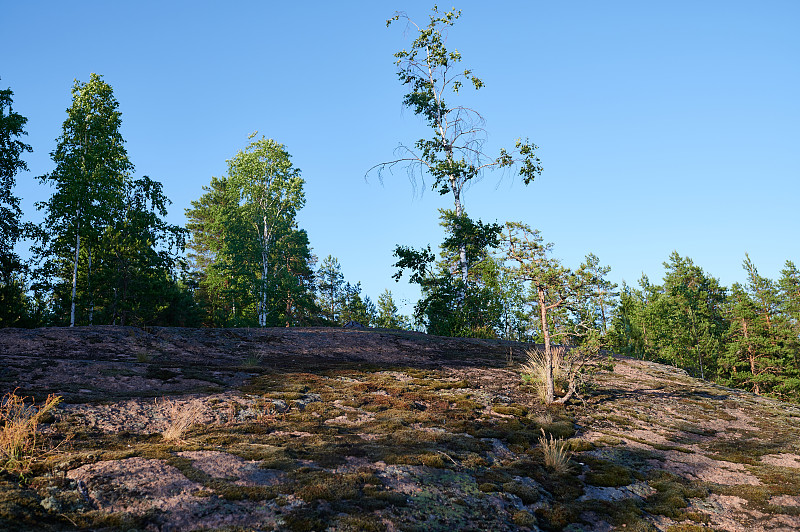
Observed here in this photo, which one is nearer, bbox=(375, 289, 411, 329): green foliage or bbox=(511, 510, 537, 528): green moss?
bbox=(511, 510, 537, 528): green moss

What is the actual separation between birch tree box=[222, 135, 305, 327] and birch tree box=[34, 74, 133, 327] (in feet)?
28.4

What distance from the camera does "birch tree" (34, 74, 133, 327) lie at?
24828 millimetres

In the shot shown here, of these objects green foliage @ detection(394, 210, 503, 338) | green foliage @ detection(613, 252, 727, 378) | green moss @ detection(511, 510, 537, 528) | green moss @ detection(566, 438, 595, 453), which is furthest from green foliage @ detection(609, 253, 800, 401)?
green moss @ detection(511, 510, 537, 528)

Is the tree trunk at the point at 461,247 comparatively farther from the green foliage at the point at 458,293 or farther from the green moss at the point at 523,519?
the green moss at the point at 523,519

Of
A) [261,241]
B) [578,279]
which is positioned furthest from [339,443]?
[261,241]

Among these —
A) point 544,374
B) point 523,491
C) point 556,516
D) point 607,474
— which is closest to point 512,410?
point 544,374

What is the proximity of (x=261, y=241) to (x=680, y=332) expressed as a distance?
1253 inches

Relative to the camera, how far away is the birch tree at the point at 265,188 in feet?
115

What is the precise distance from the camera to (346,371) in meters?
13.4

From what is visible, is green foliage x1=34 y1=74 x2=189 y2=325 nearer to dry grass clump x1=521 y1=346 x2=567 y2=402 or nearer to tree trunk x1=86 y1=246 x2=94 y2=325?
tree trunk x1=86 y1=246 x2=94 y2=325

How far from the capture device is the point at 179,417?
Result: 8383 mm

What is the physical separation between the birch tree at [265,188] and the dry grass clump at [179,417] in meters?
25.6

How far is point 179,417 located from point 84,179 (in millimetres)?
21843

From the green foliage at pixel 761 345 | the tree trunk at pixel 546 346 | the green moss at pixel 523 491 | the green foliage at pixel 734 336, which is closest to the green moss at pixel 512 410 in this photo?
the tree trunk at pixel 546 346
